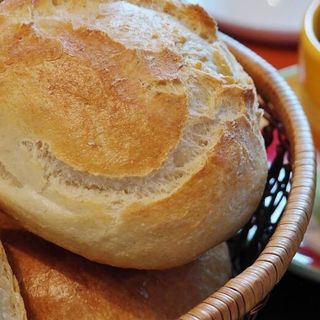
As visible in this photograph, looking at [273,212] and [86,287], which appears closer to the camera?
[86,287]

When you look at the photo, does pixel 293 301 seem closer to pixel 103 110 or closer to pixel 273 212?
pixel 273 212

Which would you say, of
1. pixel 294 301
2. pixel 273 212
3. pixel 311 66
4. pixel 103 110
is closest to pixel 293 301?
pixel 294 301

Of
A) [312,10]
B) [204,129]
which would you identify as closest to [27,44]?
[204,129]

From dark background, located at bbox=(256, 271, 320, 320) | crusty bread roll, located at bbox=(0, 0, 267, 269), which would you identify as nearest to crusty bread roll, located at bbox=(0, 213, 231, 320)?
crusty bread roll, located at bbox=(0, 0, 267, 269)

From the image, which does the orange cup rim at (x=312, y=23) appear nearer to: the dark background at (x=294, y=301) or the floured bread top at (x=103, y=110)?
the floured bread top at (x=103, y=110)

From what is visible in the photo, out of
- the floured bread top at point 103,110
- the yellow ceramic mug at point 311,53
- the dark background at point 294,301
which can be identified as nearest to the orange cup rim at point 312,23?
the yellow ceramic mug at point 311,53

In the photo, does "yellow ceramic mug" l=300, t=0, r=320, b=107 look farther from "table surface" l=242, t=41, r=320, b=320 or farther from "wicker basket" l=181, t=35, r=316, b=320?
"table surface" l=242, t=41, r=320, b=320
